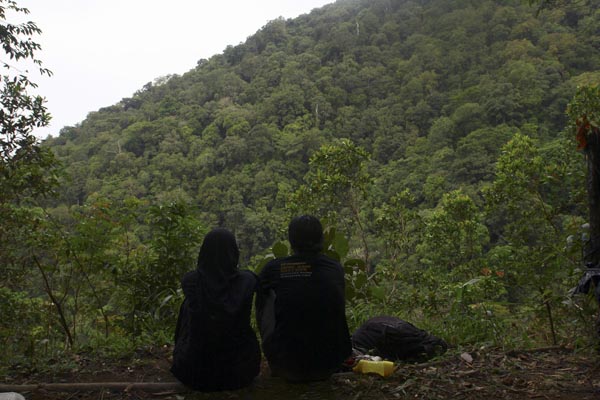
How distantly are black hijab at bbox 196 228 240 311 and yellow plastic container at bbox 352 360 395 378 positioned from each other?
2.93 feet

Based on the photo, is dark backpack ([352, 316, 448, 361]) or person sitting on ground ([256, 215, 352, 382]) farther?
dark backpack ([352, 316, 448, 361])

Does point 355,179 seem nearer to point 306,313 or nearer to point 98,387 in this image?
point 306,313

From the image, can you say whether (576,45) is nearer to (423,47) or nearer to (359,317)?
(423,47)

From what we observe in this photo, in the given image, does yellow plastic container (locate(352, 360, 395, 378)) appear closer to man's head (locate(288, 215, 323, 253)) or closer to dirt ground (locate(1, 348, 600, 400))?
dirt ground (locate(1, 348, 600, 400))

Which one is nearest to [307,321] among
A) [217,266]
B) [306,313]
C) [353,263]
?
[306,313]

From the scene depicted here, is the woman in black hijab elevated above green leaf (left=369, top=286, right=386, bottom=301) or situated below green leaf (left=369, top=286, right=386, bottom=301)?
above

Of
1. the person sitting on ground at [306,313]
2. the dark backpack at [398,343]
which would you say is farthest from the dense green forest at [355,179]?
the person sitting on ground at [306,313]

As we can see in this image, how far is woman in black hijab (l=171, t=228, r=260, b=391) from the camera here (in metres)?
2.47

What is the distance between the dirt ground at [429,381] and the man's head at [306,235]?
75 centimetres

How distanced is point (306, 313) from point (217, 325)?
483 mm

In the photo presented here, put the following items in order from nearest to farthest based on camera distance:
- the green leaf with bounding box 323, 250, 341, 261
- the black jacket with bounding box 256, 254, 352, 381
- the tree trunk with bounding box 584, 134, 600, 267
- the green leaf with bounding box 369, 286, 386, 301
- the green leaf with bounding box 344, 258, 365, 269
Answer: the black jacket with bounding box 256, 254, 352, 381, the tree trunk with bounding box 584, 134, 600, 267, the green leaf with bounding box 323, 250, 341, 261, the green leaf with bounding box 369, 286, 386, 301, the green leaf with bounding box 344, 258, 365, 269

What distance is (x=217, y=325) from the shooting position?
8.10 ft

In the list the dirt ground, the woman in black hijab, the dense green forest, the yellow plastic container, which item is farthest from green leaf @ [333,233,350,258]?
the woman in black hijab

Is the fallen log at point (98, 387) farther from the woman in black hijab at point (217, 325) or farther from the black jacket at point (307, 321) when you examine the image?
the black jacket at point (307, 321)
